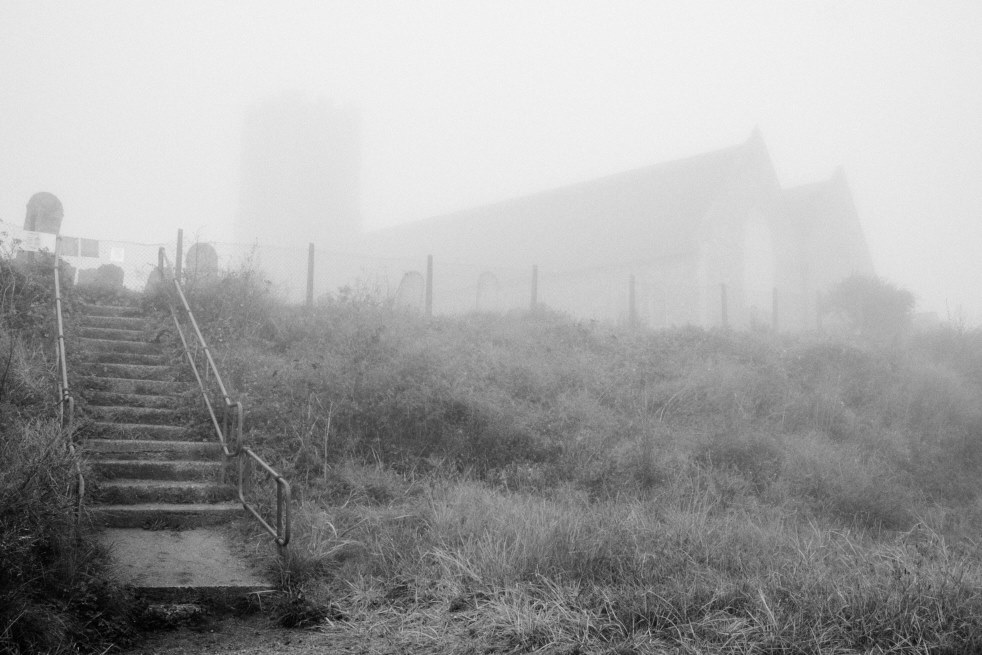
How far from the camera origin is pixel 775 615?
15.9ft

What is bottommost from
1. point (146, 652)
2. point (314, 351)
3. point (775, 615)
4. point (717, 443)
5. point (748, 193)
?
point (146, 652)

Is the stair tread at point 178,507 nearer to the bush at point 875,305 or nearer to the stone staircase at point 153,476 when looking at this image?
the stone staircase at point 153,476

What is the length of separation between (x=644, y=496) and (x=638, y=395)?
3.40 metres

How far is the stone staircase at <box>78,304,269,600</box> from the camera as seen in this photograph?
20.2 ft

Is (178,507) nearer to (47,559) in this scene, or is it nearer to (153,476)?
(153,476)

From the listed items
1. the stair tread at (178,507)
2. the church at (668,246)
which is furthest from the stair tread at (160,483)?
the church at (668,246)

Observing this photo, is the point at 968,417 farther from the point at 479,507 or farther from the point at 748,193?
the point at 748,193

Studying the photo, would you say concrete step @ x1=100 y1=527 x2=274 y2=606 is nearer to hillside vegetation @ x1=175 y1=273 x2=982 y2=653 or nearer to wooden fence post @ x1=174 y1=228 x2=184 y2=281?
hillside vegetation @ x1=175 y1=273 x2=982 y2=653

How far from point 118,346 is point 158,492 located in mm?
3977

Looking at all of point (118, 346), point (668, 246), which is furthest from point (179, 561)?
point (668, 246)

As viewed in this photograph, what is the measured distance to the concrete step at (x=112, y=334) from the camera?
11.0m

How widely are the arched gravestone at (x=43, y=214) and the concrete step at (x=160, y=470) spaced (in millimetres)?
8327

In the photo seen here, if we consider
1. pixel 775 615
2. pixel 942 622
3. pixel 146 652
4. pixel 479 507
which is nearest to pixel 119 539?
pixel 146 652

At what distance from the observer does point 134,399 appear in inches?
369
